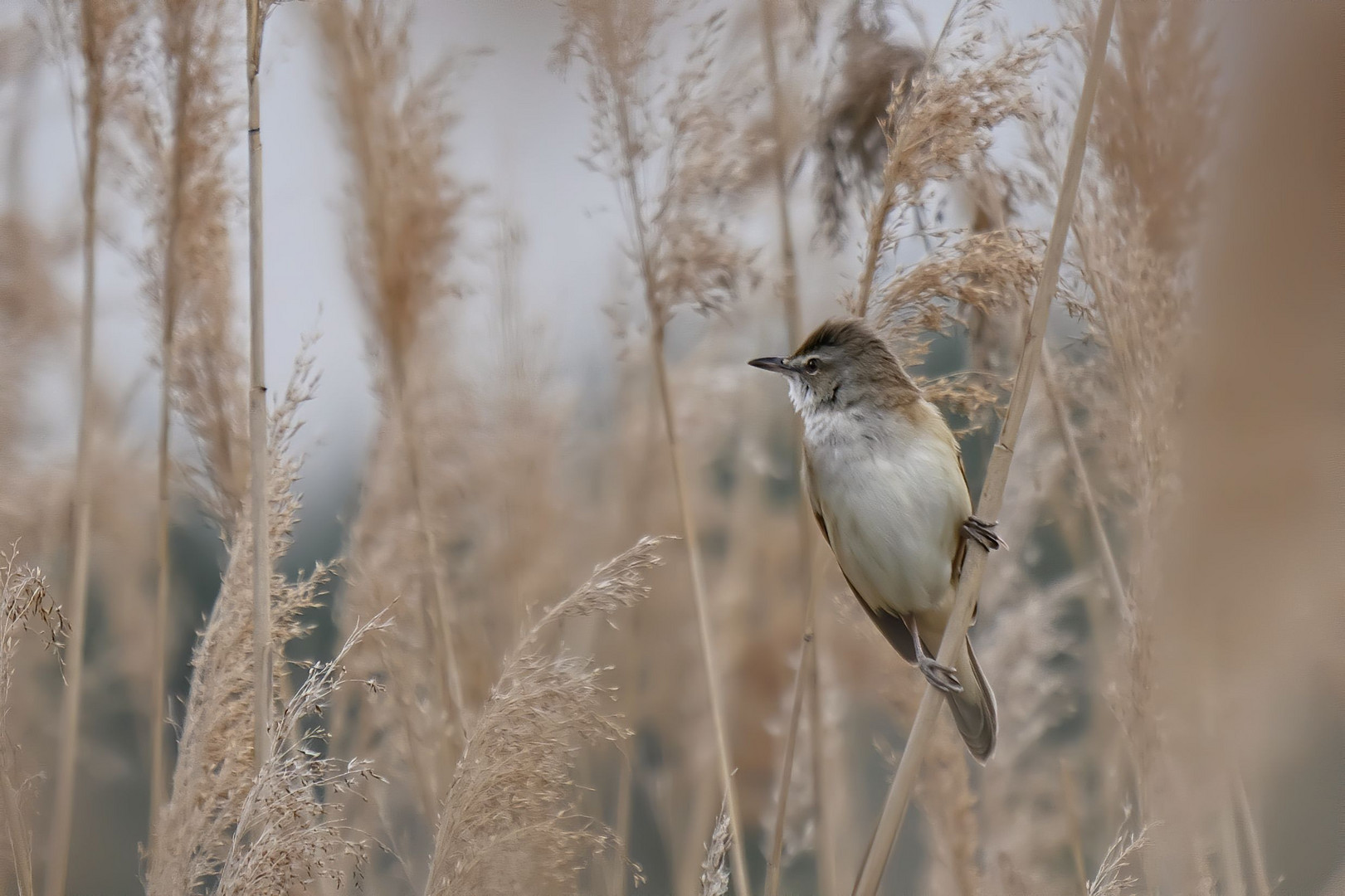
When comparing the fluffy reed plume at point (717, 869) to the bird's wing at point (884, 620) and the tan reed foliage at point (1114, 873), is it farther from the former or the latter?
the bird's wing at point (884, 620)

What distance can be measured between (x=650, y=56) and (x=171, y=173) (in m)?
0.95

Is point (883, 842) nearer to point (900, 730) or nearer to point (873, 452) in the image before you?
point (873, 452)

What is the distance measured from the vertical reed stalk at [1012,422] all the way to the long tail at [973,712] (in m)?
0.42

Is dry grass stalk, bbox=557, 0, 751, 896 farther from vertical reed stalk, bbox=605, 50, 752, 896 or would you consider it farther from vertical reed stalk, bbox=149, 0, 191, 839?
vertical reed stalk, bbox=149, 0, 191, 839

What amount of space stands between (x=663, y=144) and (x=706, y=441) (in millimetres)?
1329

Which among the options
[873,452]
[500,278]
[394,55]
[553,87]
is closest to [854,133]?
[873,452]

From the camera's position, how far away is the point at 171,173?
1.89m

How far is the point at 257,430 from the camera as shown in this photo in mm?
1407

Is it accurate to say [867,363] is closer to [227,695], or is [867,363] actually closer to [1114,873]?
[1114,873]

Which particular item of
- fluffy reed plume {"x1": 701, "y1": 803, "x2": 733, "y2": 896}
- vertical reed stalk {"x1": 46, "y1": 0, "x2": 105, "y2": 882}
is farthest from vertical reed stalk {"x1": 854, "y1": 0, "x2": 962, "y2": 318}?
vertical reed stalk {"x1": 46, "y1": 0, "x2": 105, "y2": 882}

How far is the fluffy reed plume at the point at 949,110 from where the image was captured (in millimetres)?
1549

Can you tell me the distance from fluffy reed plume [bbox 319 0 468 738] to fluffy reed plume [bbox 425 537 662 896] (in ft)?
1.77

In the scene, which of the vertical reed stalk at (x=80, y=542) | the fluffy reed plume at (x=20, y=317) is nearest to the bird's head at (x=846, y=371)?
the vertical reed stalk at (x=80, y=542)

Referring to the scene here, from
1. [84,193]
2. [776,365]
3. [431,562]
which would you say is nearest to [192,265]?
[84,193]
